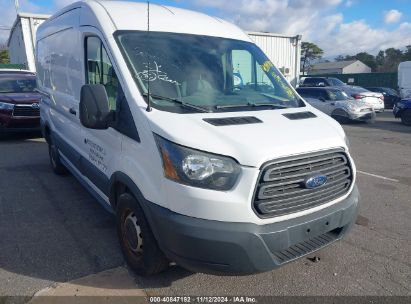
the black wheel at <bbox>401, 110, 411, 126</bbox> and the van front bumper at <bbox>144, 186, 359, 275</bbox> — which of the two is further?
the black wheel at <bbox>401, 110, 411, 126</bbox>

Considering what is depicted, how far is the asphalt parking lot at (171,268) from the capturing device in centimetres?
310

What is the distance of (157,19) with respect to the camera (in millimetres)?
3641

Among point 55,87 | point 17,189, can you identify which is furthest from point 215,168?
point 17,189

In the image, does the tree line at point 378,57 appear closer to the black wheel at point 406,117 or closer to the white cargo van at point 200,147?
the black wheel at point 406,117

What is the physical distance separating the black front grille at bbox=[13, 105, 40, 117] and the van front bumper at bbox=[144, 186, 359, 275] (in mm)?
8072

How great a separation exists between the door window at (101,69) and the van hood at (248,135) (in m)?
0.63

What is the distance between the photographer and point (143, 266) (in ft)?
10.0

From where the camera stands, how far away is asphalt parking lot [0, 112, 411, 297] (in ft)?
10.2


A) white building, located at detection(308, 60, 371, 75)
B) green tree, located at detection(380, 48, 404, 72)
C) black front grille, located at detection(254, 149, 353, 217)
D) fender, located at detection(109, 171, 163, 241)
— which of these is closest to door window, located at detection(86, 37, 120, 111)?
fender, located at detection(109, 171, 163, 241)

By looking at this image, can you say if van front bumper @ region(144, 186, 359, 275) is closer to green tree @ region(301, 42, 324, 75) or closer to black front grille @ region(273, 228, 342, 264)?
black front grille @ region(273, 228, 342, 264)

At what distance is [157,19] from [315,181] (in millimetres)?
Answer: 2236

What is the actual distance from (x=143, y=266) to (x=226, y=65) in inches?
83.2

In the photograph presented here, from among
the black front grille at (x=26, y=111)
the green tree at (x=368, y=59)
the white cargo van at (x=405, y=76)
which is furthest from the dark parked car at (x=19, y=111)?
the green tree at (x=368, y=59)

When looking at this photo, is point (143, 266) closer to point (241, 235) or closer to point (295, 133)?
point (241, 235)
